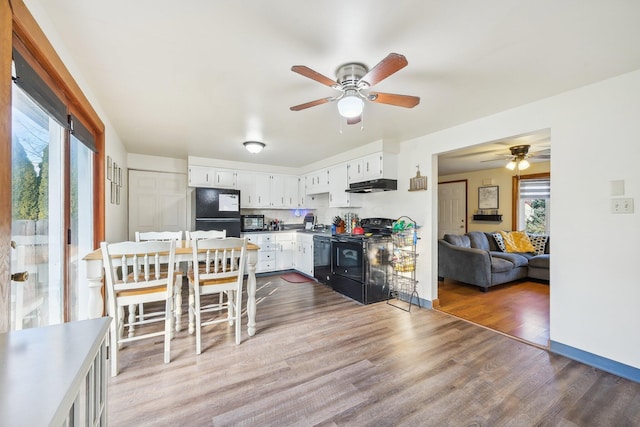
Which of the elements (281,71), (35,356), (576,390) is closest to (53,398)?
(35,356)

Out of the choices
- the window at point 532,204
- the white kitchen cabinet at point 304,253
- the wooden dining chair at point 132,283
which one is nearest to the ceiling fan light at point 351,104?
the wooden dining chair at point 132,283

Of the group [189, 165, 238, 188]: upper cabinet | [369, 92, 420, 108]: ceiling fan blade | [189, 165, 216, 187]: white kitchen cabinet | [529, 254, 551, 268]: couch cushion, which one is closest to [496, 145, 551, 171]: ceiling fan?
[529, 254, 551, 268]: couch cushion

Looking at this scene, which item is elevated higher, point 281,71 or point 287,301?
point 281,71

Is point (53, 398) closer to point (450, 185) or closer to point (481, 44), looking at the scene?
point (481, 44)

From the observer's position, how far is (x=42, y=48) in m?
1.42

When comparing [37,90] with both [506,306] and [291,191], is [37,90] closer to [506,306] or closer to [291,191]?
[291,191]

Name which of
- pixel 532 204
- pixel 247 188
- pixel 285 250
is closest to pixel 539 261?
pixel 532 204

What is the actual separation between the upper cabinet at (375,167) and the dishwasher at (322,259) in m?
1.16

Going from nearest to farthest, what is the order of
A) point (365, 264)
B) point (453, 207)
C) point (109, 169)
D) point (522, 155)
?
1. point (109, 169)
2. point (365, 264)
3. point (522, 155)
4. point (453, 207)

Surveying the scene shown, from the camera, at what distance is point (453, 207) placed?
22.3ft

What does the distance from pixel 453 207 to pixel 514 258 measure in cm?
246

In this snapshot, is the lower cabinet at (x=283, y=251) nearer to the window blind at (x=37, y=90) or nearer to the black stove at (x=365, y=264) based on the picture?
the black stove at (x=365, y=264)

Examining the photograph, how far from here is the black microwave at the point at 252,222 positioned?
5387 millimetres

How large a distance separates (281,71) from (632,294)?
3163mm
